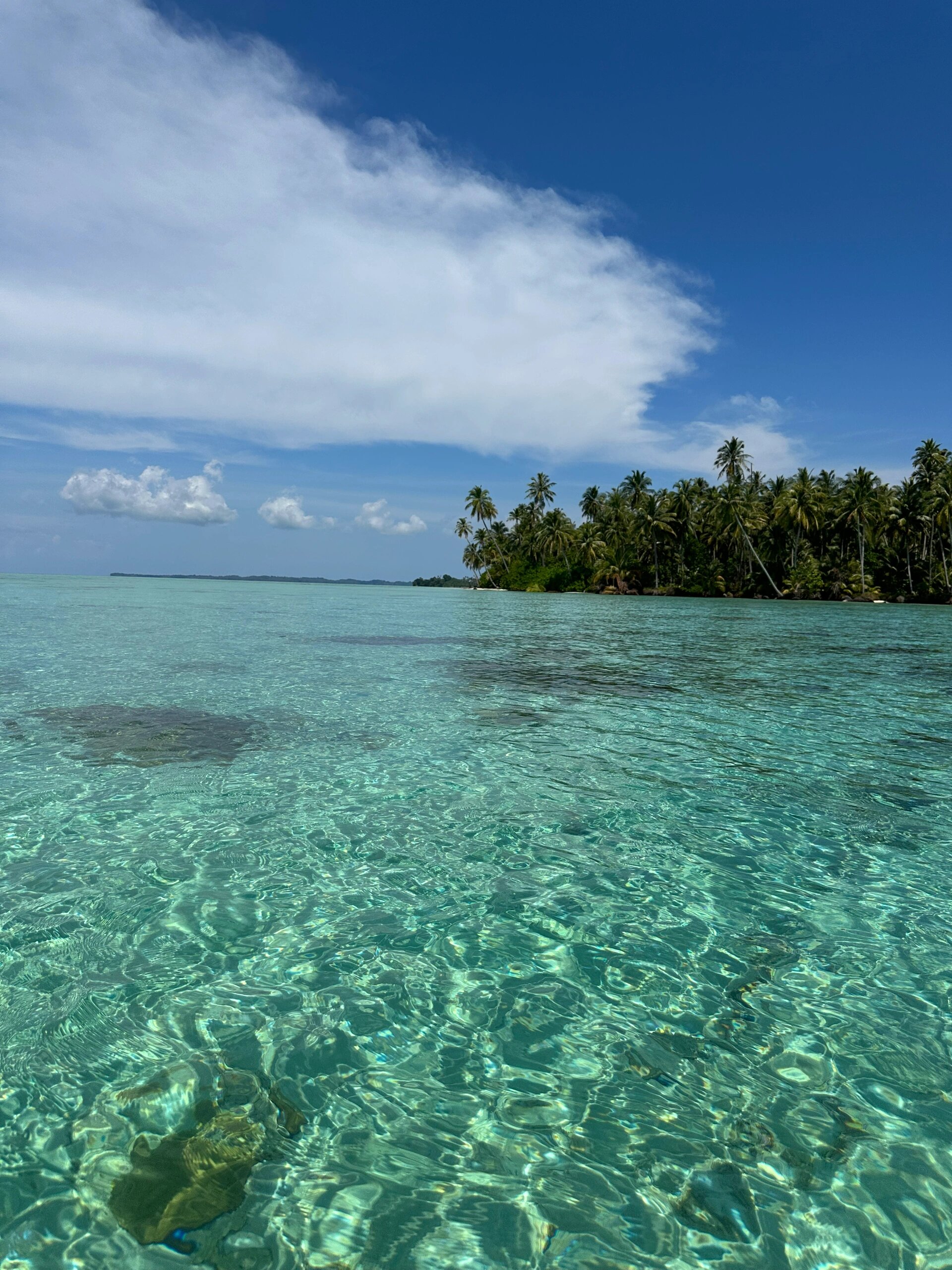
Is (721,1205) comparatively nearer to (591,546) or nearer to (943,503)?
(943,503)

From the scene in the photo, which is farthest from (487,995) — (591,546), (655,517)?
(591,546)

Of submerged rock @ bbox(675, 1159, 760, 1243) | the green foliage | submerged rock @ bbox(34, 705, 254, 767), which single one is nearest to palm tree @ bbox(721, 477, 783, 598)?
the green foliage

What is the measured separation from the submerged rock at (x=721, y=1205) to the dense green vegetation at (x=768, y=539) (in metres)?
87.7

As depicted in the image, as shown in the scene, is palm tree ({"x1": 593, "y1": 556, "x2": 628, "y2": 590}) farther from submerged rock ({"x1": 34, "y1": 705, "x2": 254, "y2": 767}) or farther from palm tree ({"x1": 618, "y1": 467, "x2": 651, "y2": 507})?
submerged rock ({"x1": 34, "y1": 705, "x2": 254, "y2": 767})

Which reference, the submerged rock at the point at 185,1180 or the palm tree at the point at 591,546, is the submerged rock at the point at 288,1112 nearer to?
the submerged rock at the point at 185,1180

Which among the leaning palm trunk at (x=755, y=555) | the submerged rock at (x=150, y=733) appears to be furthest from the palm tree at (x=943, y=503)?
the submerged rock at (x=150, y=733)

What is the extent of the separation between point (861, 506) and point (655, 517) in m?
24.8

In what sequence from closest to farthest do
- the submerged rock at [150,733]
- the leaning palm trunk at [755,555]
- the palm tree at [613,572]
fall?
1. the submerged rock at [150,733]
2. the leaning palm trunk at [755,555]
3. the palm tree at [613,572]

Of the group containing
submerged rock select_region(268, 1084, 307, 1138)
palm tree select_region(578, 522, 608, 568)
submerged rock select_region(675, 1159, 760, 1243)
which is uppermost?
palm tree select_region(578, 522, 608, 568)

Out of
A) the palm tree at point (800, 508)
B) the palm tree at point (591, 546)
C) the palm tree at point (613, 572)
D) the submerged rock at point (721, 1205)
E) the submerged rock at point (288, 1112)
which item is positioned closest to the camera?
the submerged rock at point (721, 1205)

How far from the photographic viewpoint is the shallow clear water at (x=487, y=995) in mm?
3041

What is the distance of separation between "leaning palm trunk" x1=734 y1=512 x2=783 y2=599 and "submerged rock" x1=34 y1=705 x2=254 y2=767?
85.8 meters

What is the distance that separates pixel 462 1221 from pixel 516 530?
133602 mm

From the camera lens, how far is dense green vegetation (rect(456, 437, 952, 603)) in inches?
3307
